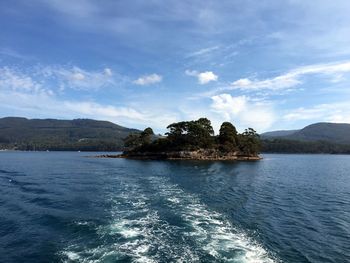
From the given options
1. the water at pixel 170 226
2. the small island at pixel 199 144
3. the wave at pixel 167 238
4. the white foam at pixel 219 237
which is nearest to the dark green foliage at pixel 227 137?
the small island at pixel 199 144

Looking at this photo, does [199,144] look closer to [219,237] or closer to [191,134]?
[191,134]

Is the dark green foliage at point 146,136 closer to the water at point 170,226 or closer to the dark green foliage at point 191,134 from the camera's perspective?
the dark green foliage at point 191,134

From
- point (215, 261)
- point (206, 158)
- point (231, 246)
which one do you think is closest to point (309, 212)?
point (231, 246)

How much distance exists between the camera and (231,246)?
72.8 ft

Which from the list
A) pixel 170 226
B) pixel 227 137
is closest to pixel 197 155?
pixel 227 137

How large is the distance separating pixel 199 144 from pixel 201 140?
232 cm

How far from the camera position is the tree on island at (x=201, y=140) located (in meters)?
144

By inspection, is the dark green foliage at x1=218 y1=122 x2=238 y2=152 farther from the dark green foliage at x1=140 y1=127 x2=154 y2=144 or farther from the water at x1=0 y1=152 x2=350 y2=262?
the water at x1=0 y1=152 x2=350 y2=262

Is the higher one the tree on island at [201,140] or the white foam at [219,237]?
the tree on island at [201,140]

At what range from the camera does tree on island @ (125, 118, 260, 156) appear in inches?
5674

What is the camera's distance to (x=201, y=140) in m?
143

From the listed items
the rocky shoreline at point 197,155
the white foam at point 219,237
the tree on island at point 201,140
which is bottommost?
the white foam at point 219,237

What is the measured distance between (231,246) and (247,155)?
141m

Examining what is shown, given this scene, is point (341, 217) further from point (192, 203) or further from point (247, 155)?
point (247, 155)
